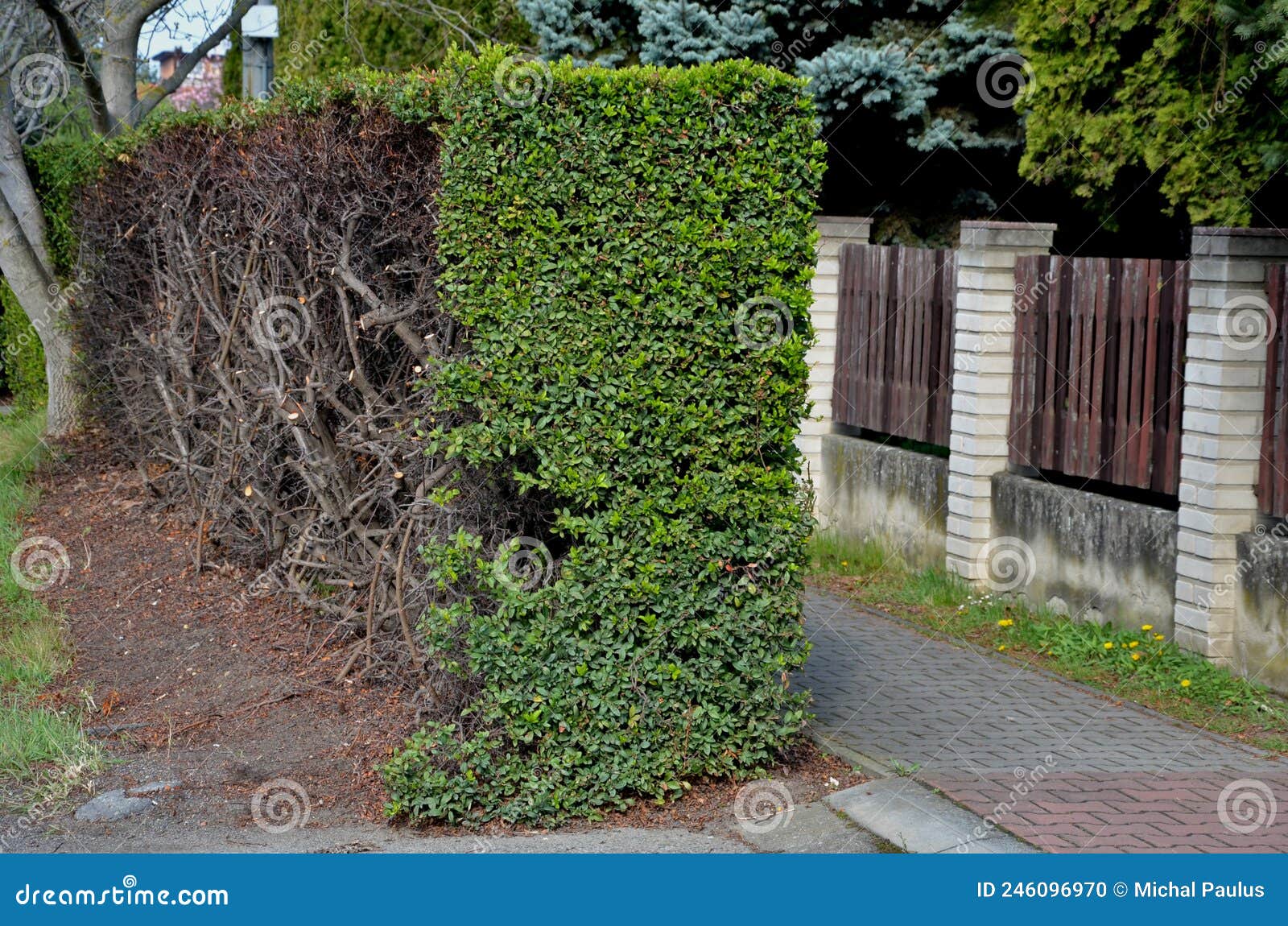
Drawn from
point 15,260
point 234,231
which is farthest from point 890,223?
point 15,260

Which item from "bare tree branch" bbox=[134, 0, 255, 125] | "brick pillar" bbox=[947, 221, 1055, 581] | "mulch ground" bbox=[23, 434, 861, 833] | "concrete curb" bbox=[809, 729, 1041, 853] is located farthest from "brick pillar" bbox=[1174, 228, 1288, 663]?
"bare tree branch" bbox=[134, 0, 255, 125]

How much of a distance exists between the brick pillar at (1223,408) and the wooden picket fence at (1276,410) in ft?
0.15

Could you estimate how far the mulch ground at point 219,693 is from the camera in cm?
570

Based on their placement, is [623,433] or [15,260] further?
[15,260]

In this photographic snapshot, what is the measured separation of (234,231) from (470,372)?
125 inches

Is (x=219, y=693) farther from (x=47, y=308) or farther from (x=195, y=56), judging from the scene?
(x=195, y=56)

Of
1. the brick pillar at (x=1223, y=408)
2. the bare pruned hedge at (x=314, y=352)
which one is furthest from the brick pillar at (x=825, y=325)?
the bare pruned hedge at (x=314, y=352)

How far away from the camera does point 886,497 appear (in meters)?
10.1

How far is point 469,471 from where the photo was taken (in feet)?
→ 18.7

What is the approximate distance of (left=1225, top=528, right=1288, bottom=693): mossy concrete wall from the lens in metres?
6.76

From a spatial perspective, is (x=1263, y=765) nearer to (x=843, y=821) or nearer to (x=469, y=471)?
(x=843, y=821)

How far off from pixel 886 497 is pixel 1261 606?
140 inches

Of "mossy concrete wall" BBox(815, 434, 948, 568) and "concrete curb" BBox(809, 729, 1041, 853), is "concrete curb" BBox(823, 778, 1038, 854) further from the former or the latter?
"mossy concrete wall" BBox(815, 434, 948, 568)

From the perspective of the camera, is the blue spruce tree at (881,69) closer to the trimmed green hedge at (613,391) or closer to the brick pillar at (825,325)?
the brick pillar at (825,325)
